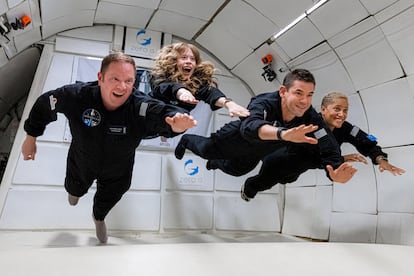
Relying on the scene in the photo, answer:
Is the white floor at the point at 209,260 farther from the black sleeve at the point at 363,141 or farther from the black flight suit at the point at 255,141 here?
the black sleeve at the point at 363,141

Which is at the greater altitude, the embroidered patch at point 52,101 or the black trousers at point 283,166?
the embroidered patch at point 52,101

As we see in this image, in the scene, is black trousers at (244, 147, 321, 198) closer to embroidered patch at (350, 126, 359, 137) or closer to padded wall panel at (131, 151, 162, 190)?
embroidered patch at (350, 126, 359, 137)

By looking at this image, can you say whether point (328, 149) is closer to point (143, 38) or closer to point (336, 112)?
point (336, 112)

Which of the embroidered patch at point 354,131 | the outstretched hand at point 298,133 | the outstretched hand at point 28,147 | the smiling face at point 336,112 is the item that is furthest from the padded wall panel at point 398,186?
the outstretched hand at point 28,147

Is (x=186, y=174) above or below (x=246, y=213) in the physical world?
above

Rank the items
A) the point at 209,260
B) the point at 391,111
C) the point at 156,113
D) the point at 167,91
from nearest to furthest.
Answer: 1. the point at 209,260
2. the point at 156,113
3. the point at 167,91
4. the point at 391,111

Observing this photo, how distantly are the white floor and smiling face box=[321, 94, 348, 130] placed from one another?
0.95m

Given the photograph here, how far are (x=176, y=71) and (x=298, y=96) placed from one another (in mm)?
908

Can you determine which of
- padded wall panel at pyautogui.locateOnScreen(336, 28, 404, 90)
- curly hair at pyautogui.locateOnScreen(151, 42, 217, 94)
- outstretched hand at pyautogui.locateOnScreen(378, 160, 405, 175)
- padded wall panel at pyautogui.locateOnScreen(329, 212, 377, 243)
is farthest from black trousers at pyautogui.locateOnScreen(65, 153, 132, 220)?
padded wall panel at pyautogui.locateOnScreen(336, 28, 404, 90)

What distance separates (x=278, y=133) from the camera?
5.37ft

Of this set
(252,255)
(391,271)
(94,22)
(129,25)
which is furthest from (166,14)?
(391,271)

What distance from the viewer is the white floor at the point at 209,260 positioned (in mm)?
1172

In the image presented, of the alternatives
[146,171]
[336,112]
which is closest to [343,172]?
[336,112]

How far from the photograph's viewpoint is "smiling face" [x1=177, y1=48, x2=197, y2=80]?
2400mm
